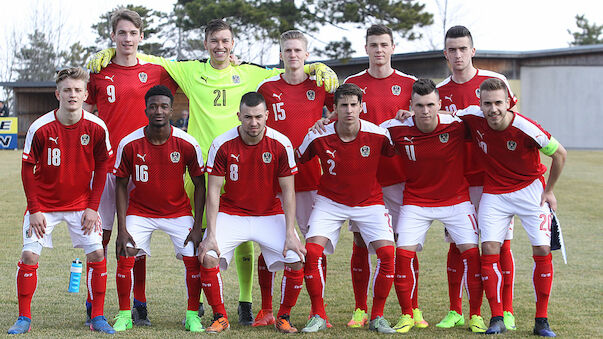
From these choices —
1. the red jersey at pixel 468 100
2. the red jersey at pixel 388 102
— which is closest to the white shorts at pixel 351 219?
the red jersey at pixel 388 102

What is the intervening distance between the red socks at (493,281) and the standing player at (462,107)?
0.35 metres

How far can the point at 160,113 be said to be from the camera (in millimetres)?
5363

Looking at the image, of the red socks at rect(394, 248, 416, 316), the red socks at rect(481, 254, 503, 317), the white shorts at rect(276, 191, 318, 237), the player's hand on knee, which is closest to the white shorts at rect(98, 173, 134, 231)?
the player's hand on knee

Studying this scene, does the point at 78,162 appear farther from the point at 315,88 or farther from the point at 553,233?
the point at 553,233

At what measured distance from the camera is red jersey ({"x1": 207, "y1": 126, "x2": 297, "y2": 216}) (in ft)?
18.0

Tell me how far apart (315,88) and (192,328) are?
2.22m

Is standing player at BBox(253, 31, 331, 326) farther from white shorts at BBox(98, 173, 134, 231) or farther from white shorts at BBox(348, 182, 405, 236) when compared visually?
white shorts at BBox(98, 173, 134, 231)

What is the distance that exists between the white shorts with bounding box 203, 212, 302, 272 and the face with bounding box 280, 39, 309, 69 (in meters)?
1.32

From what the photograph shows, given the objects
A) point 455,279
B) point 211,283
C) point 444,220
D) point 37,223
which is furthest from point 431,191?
point 37,223

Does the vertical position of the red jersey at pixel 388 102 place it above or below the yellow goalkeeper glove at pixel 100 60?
below

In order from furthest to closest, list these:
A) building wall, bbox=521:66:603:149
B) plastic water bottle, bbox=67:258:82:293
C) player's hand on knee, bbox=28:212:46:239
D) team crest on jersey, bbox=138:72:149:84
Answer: building wall, bbox=521:66:603:149, plastic water bottle, bbox=67:258:82:293, team crest on jersey, bbox=138:72:149:84, player's hand on knee, bbox=28:212:46:239

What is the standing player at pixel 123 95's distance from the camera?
5.83 m

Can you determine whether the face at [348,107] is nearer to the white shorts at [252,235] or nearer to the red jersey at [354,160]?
the red jersey at [354,160]

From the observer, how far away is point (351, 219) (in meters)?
5.66
